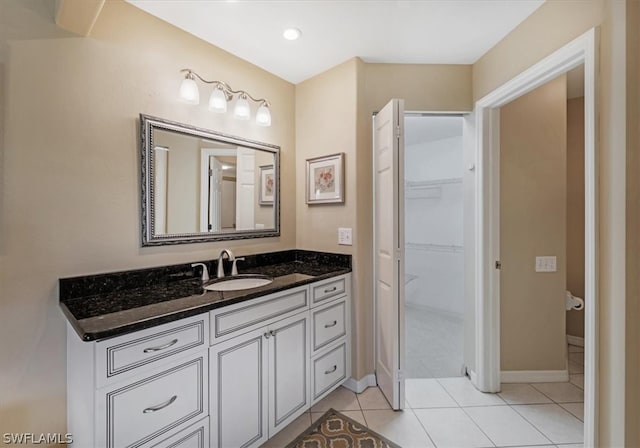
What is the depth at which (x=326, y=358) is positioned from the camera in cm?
194

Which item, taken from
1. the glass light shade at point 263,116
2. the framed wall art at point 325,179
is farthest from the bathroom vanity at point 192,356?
the glass light shade at point 263,116

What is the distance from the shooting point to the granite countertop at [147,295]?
3.52 ft

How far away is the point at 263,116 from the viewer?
86.2 inches

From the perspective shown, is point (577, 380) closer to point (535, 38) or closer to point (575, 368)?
point (575, 368)

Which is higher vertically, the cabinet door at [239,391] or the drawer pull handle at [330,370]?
the cabinet door at [239,391]

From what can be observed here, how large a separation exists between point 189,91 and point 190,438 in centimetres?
181

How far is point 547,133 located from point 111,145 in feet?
9.60

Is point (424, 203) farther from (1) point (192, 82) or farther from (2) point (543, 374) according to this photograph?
(1) point (192, 82)

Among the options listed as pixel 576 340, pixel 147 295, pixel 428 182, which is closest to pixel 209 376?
pixel 147 295

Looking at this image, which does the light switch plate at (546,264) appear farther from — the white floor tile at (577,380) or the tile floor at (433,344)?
the tile floor at (433,344)

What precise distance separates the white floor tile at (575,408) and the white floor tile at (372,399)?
1196 mm

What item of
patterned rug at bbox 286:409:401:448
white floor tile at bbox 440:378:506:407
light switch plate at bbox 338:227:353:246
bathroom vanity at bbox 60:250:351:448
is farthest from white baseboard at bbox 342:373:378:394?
light switch plate at bbox 338:227:353:246

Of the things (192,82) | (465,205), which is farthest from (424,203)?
(192,82)

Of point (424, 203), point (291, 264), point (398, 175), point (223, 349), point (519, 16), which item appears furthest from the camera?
point (424, 203)
